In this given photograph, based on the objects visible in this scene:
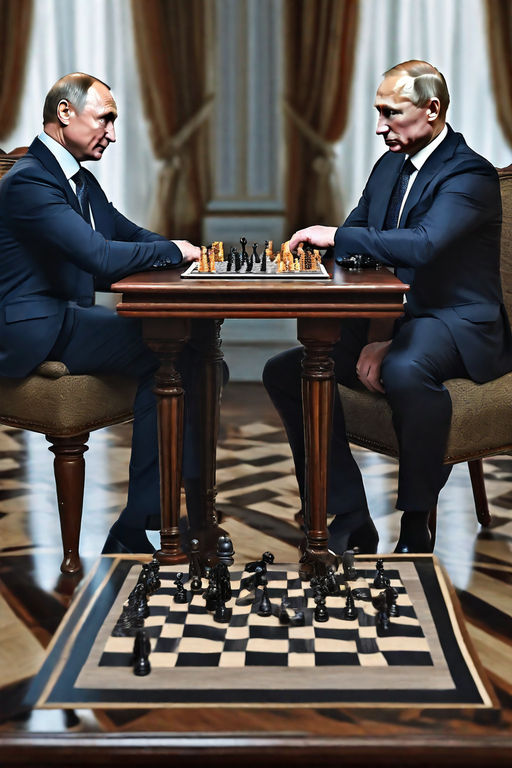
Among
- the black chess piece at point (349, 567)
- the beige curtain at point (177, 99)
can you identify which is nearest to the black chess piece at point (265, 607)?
the black chess piece at point (349, 567)

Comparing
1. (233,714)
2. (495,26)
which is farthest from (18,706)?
(495,26)

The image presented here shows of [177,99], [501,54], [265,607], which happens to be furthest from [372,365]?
[501,54]

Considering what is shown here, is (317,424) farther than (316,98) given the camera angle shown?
No

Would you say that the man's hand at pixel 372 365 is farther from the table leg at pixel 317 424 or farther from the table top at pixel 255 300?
the table top at pixel 255 300

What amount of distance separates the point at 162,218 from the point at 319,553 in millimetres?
3577

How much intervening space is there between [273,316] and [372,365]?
46 cm

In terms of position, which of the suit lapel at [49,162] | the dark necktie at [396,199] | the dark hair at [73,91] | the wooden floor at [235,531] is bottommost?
the wooden floor at [235,531]

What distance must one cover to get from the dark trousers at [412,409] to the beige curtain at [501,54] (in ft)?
10.7

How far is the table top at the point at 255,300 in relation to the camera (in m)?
2.29

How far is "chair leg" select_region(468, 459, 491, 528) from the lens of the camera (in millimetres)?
3182

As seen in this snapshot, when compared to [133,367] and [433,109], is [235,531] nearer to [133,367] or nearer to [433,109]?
[133,367]

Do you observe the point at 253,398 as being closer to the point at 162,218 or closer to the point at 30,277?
the point at 162,218

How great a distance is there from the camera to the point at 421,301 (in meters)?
2.75

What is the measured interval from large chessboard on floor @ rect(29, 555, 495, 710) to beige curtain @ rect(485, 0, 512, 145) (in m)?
3.90
